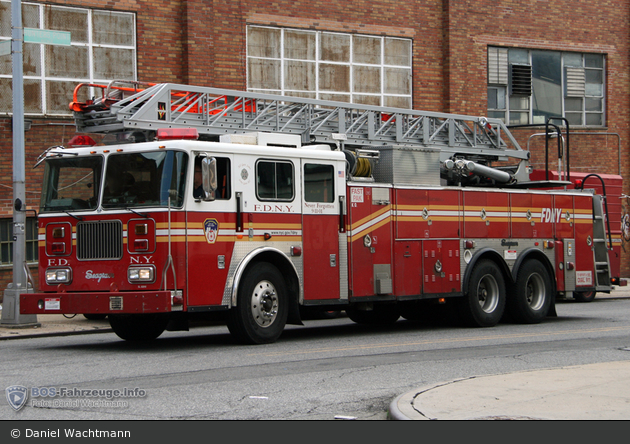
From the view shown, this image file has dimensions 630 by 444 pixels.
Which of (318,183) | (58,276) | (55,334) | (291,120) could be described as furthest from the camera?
(55,334)

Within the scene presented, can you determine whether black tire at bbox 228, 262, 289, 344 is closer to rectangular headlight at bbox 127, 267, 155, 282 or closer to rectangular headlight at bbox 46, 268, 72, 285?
rectangular headlight at bbox 127, 267, 155, 282

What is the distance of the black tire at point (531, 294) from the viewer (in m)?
15.3

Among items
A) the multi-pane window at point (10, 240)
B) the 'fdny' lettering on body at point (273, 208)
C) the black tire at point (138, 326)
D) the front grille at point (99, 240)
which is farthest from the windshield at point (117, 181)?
the multi-pane window at point (10, 240)

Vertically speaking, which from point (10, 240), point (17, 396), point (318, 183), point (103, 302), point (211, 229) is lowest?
point (17, 396)

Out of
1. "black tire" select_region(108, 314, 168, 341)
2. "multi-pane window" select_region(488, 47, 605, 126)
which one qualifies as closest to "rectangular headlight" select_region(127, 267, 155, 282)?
"black tire" select_region(108, 314, 168, 341)

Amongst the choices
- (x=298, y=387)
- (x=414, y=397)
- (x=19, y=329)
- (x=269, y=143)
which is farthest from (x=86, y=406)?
(x=19, y=329)

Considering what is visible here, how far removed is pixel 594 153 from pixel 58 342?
67.3ft

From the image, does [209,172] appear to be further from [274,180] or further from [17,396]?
[17,396]

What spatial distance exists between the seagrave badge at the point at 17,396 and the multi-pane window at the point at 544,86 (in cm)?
2104

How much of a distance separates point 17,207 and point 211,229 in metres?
5.62

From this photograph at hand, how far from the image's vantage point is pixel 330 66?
78.3ft

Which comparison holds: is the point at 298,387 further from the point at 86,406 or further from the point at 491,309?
the point at 491,309

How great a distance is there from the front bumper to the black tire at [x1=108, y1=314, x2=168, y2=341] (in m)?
1.25

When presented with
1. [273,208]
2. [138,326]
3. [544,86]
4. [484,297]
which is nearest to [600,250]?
[484,297]
